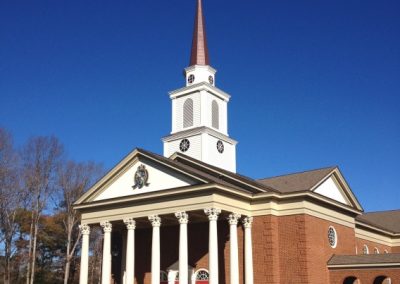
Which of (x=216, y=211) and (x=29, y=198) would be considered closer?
(x=216, y=211)

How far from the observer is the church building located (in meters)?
28.7

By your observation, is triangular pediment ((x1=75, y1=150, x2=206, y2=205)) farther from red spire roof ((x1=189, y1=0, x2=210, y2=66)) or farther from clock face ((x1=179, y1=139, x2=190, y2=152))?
red spire roof ((x1=189, y1=0, x2=210, y2=66))

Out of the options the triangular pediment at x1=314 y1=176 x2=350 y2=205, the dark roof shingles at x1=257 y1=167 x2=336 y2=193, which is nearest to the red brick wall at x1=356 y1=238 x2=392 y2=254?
the triangular pediment at x1=314 y1=176 x2=350 y2=205

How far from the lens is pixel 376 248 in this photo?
4409 centimetres

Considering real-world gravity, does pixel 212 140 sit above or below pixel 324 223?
above

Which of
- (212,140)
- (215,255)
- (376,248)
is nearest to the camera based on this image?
(215,255)

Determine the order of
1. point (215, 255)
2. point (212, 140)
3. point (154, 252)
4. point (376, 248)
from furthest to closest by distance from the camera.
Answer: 1. point (376, 248)
2. point (212, 140)
3. point (154, 252)
4. point (215, 255)

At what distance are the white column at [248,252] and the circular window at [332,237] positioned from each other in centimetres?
563

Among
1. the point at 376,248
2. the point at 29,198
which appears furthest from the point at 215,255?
the point at 29,198

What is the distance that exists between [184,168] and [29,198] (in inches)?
952

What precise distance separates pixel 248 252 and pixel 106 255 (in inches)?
345

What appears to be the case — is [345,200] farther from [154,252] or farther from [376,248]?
[154,252]

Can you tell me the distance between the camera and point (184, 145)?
38.5 metres

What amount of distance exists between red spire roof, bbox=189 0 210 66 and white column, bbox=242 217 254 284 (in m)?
16.0
